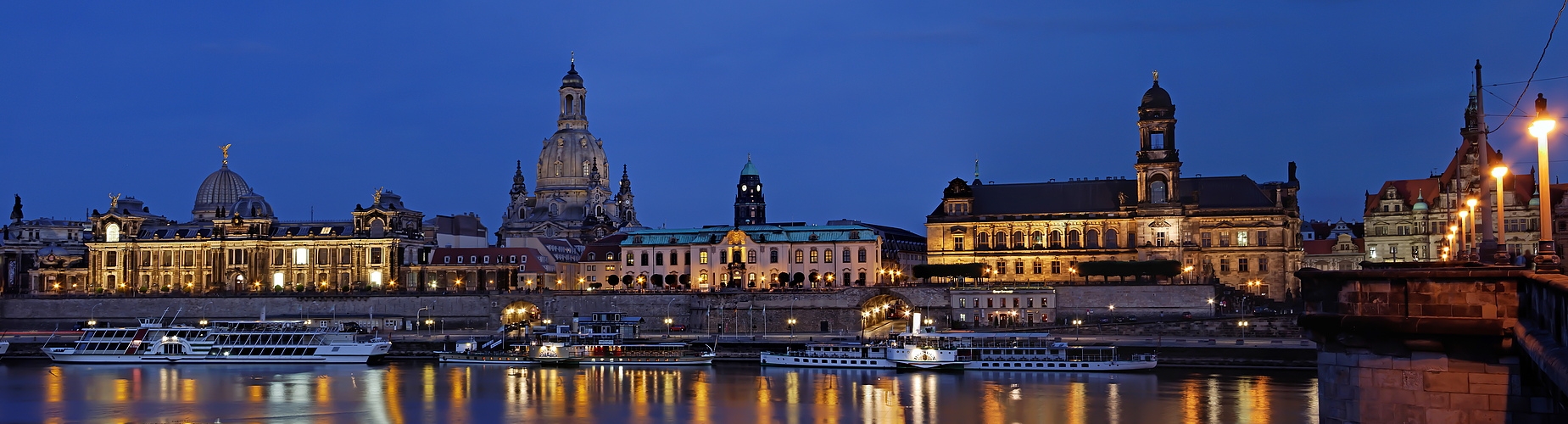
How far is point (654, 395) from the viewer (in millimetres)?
61812

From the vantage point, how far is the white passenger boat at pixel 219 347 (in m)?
83.8

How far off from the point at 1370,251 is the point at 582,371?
52193 mm

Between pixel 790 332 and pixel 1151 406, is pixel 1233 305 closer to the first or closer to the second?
pixel 790 332

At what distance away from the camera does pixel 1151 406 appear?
54219 mm

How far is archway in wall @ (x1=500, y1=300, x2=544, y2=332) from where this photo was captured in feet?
335

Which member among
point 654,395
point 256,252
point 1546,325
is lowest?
point 654,395

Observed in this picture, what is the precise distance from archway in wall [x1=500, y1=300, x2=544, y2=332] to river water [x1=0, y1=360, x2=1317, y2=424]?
24403 mm

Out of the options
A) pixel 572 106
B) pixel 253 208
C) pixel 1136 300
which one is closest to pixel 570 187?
pixel 572 106

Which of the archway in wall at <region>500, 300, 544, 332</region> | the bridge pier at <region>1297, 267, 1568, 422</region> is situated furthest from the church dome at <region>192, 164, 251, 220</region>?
the bridge pier at <region>1297, 267, 1568, 422</region>

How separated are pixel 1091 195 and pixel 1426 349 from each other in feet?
265

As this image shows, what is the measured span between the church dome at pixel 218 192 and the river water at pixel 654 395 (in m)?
74.0

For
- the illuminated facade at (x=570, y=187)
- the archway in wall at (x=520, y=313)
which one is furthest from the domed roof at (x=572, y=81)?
the archway in wall at (x=520, y=313)

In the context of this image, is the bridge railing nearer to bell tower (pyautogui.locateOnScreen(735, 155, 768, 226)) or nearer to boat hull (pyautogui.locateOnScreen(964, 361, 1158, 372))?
boat hull (pyautogui.locateOnScreen(964, 361, 1158, 372))

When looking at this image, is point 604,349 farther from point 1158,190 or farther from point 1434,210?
point 1434,210
